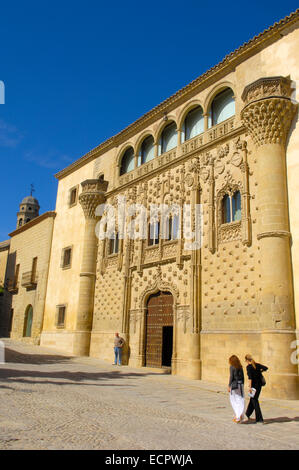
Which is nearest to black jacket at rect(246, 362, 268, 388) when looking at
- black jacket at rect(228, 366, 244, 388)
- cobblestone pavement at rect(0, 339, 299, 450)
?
black jacket at rect(228, 366, 244, 388)

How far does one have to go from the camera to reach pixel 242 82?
1438 centimetres

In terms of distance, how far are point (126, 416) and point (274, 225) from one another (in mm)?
7055

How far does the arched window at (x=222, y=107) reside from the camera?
1508cm

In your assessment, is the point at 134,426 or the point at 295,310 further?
the point at 295,310

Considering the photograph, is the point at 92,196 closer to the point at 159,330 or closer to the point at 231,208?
the point at 159,330

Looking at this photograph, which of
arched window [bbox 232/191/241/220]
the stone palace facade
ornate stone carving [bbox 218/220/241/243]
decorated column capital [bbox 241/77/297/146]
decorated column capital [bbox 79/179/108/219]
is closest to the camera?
the stone palace facade

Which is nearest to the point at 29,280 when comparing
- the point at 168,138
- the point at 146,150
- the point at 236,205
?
the point at 146,150

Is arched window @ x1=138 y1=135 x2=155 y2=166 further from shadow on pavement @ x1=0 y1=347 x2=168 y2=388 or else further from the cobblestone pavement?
the cobblestone pavement

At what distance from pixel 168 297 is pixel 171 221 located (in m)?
3.03

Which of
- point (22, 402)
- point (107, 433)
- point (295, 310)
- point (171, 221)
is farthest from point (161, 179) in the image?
point (107, 433)

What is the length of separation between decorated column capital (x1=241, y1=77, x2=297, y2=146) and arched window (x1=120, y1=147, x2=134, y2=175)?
27.4ft

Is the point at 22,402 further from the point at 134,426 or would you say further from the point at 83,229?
the point at 83,229

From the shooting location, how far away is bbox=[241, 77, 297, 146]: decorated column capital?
12.3 metres
